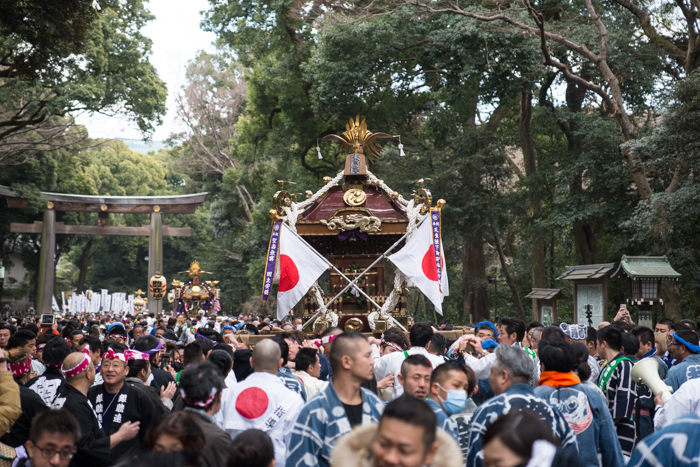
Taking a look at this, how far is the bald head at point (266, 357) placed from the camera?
4336 mm

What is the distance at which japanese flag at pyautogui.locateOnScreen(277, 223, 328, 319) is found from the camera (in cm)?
1125

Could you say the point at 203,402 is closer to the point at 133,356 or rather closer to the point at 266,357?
the point at 266,357

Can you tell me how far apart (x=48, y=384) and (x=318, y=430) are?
9.55 ft

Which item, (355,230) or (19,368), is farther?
(355,230)

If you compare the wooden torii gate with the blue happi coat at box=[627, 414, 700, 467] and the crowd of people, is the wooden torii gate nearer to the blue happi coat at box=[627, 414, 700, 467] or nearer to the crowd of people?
the crowd of people

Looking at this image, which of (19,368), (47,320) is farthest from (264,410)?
(47,320)

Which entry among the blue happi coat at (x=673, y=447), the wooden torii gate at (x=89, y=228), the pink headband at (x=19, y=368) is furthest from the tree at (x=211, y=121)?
the blue happi coat at (x=673, y=447)

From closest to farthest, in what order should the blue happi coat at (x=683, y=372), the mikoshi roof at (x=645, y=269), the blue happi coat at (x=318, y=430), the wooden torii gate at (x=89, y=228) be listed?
the blue happi coat at (x=318, y=430) → the blue happi coat at (x=683, y=372) → the mikoshi roof at (x=645, y=269) → the wooden torii gate at (x=89, y=228)

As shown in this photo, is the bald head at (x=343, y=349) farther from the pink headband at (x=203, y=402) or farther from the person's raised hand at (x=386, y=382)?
the person's raised hand at (x=386, y=382)

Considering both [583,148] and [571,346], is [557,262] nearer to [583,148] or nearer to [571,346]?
[583,148]

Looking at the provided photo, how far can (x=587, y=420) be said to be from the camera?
412 cm

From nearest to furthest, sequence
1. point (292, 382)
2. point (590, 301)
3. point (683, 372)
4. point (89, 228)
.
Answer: point (292, 382), point (683, 372), point (590, 301), point (89, 228)

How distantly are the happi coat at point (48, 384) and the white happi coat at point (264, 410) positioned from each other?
1.68m

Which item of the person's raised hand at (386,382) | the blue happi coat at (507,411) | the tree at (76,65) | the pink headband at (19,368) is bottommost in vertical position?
the person's raised hand at (386,382)
